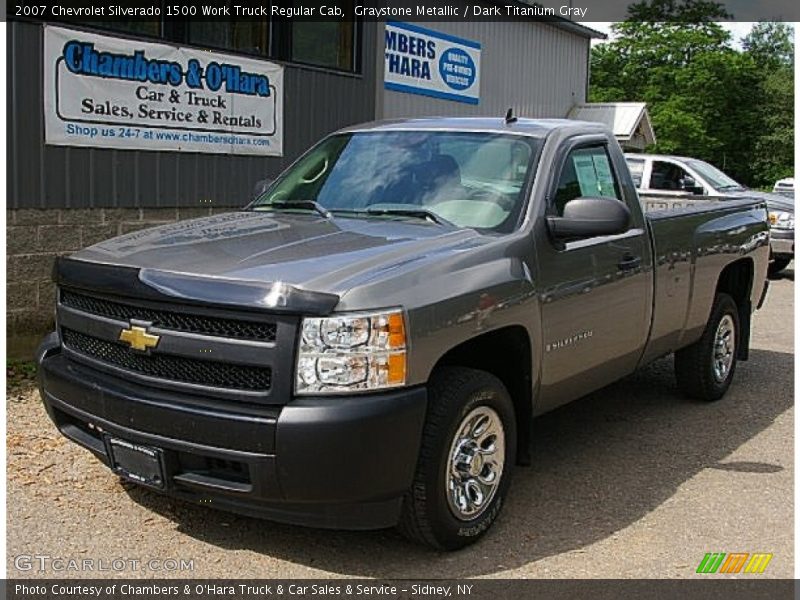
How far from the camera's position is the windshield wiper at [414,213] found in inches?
189

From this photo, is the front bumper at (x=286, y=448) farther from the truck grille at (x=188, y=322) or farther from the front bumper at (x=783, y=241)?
the front bumper at (x=783, y=241)

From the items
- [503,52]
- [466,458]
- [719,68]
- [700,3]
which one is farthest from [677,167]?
[700,3]

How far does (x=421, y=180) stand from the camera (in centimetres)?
515

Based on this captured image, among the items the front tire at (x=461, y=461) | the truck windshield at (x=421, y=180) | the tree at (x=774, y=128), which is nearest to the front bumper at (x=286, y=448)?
the front tire at (x=461, y=461)

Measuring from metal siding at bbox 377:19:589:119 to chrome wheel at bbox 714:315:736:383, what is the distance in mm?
6881

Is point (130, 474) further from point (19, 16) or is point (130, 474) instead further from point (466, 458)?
point (19, 16)

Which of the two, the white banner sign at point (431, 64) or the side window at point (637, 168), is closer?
the white banner sign at point (431, 64)

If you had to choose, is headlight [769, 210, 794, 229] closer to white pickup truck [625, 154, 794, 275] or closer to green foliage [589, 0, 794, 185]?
white pickup truck [625, 154, 794, 275]

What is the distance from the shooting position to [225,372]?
3.85m

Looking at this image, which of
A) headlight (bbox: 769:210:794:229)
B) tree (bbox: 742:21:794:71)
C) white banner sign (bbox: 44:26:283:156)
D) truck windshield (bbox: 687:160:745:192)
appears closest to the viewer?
white banner sign (bbox: 44:26:283:156)

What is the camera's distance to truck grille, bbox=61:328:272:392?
380 centimetres

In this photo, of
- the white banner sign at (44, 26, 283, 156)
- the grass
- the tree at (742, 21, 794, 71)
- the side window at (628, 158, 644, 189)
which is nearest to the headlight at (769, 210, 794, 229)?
the side window at (628, 158, 644, 189)

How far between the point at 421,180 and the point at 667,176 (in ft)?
36.6

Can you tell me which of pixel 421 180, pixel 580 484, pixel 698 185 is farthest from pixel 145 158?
pixel 698 185
